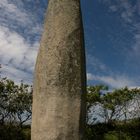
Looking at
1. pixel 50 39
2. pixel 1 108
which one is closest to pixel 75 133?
pixel 50 39

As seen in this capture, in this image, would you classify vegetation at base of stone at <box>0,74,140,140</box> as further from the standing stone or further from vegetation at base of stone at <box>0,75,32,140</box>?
the standing stone

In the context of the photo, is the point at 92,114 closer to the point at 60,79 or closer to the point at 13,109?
the point at 13,109

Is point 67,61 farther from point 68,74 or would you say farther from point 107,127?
point 107,127

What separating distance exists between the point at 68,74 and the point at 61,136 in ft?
4.75

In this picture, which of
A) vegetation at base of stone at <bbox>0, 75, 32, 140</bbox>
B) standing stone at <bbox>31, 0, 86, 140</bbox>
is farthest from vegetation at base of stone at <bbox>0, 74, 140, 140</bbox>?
standing stone at <bbox>31, 0, 86, 140</bbox>

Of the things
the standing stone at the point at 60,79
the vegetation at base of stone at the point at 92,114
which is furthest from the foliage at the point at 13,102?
the standing stone at the point at 60,79

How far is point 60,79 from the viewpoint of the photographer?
8492 mm

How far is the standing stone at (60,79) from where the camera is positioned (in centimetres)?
834

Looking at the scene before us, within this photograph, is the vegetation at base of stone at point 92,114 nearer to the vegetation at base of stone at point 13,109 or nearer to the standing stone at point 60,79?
the vegetation at base of stone at point 13,109

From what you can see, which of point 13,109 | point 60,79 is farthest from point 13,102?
point 60,79

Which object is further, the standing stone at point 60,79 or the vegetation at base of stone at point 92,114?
the vegetation at base of stone at point 92,114

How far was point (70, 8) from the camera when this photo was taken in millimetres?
9133

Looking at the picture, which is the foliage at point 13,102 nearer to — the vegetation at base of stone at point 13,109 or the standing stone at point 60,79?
the vegetation at base of stone at point 13,109

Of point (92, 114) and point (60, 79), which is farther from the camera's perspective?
point (92, 114)
